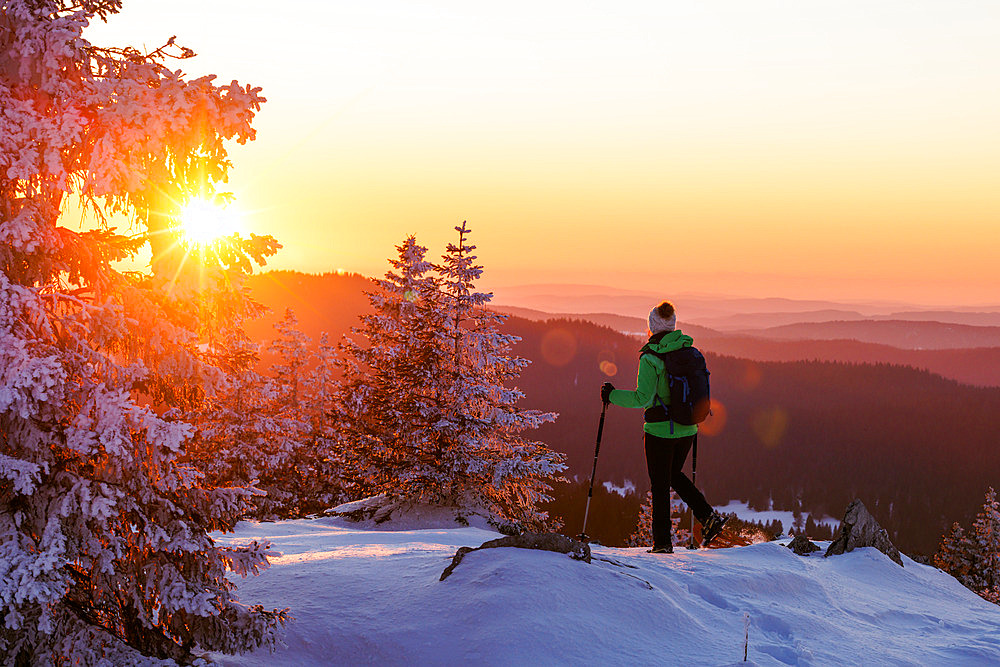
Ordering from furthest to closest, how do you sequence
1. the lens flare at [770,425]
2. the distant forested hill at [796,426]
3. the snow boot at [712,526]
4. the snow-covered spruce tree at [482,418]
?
the lens flare at [770,425], the distant forested hill at [796,426], the snow-covered spruce tree at [482,418], the snow boot at [712,526]

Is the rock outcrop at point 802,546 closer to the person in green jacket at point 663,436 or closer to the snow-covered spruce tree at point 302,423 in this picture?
the person in green jacket at point 663,436

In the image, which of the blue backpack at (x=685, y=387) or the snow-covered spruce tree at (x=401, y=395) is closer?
the blue backpack at (x=685, y=387)

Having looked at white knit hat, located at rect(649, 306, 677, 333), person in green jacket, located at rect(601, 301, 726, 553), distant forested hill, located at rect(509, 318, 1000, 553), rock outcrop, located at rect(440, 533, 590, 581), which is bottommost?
distant forested hill, located at rect(509, 318, 1000, 553)

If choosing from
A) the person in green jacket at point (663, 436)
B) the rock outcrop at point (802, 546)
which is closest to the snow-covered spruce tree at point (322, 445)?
the person in green jacket at point (663, 436)

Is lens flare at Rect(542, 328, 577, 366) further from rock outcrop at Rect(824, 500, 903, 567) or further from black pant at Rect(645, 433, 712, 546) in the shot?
Answer: black pant at Rect(645, 433, 712, 546)

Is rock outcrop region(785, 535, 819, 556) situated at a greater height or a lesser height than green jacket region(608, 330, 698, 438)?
lesser

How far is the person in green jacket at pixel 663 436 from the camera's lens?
748 centimetres

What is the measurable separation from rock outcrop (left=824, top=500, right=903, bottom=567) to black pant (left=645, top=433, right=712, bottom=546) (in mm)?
4010

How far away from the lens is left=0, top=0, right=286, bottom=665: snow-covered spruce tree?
13.1 ft

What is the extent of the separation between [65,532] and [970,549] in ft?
128

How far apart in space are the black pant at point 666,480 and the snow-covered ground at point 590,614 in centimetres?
63

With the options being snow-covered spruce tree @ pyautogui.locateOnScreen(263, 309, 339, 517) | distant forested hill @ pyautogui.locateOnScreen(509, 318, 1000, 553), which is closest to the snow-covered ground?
snow-covered spruce tree @ pyautogui.locateOnScreen(263, 309, 339, 517)

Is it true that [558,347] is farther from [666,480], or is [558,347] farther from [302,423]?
[666,480]

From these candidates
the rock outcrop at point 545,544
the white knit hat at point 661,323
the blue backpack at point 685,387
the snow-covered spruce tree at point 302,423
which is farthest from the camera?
the snow-covered spruce tree at point 302,423
